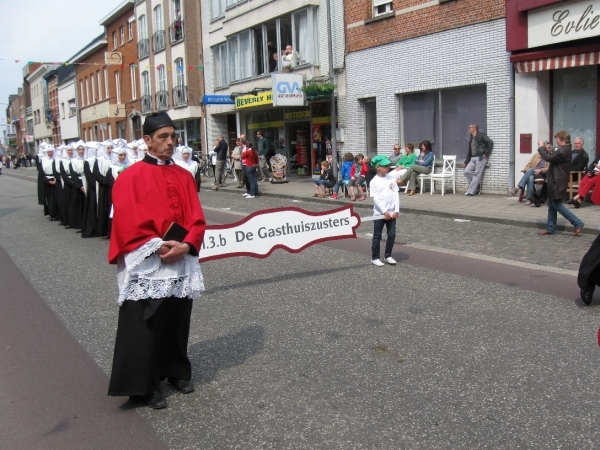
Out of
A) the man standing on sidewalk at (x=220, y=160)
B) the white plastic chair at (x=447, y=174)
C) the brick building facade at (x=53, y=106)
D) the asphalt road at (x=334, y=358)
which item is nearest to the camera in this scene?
the asphalt road at (x=334, y=358)

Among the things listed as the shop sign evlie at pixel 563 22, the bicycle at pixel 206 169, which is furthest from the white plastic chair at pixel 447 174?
the bicycle at pixel 206 169

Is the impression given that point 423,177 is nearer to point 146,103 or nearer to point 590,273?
point 590,273

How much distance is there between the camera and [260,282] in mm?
8023

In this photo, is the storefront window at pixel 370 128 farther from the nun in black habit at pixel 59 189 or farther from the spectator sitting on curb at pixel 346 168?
the nun in black habit at pixel 59 189

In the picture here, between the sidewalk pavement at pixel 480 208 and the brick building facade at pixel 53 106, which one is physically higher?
the brick building facade at pixel 53 106

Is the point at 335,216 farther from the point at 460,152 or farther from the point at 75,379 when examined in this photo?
the point at 460,152

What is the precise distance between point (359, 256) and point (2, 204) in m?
15.7

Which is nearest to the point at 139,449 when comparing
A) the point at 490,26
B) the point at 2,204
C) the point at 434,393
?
the point at 434,393

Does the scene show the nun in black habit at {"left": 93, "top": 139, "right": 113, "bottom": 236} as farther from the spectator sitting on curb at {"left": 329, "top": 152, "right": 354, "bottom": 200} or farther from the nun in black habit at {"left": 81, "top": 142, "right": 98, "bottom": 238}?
the spectator sitting on curb at {"left": 329, "top": 152, "right": 354, "bottom": 200}

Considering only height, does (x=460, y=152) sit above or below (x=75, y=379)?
above

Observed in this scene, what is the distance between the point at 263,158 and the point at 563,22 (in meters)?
13.0

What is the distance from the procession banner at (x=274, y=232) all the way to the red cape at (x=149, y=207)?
3.01 metres

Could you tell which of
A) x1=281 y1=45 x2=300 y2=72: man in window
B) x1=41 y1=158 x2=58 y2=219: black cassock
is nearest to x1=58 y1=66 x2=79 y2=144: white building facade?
x1=281 y1=45 x2=300 y2=72: man in window

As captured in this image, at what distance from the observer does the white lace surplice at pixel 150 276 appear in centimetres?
415
